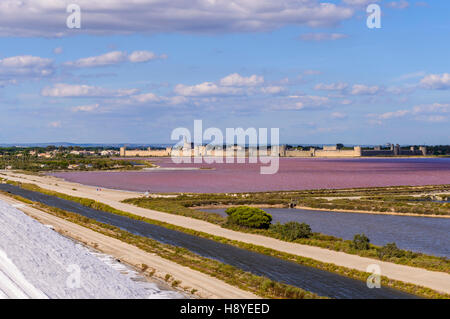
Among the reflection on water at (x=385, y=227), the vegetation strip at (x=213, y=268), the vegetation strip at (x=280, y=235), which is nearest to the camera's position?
the vegetation strip at (x=213, y=268)

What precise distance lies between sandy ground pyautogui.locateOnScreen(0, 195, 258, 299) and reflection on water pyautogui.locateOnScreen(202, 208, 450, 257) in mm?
12564

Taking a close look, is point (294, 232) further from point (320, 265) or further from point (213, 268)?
point (213, 268)

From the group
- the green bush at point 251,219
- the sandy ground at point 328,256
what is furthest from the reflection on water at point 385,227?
the sandy ground at point 328,256

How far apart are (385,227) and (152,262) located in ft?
62.1

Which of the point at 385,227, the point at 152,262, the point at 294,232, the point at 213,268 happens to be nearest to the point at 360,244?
the point at 294,232

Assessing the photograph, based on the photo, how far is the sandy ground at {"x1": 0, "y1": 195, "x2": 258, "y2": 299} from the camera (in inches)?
685

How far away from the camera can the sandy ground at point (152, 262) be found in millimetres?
17406

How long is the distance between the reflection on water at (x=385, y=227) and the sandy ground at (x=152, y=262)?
41.2 feet

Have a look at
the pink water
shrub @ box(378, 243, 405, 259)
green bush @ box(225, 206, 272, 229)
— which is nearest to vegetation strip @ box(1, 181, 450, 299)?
shrub @ box(378, 243, 405, 259)

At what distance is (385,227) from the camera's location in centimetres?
3478

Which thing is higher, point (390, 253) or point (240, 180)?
point (390, 253)

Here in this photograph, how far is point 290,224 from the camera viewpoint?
2902 cm

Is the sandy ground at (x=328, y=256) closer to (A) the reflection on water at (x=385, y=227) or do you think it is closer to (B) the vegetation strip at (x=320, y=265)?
(B) the vegetation strip at (x=320, y=265)
